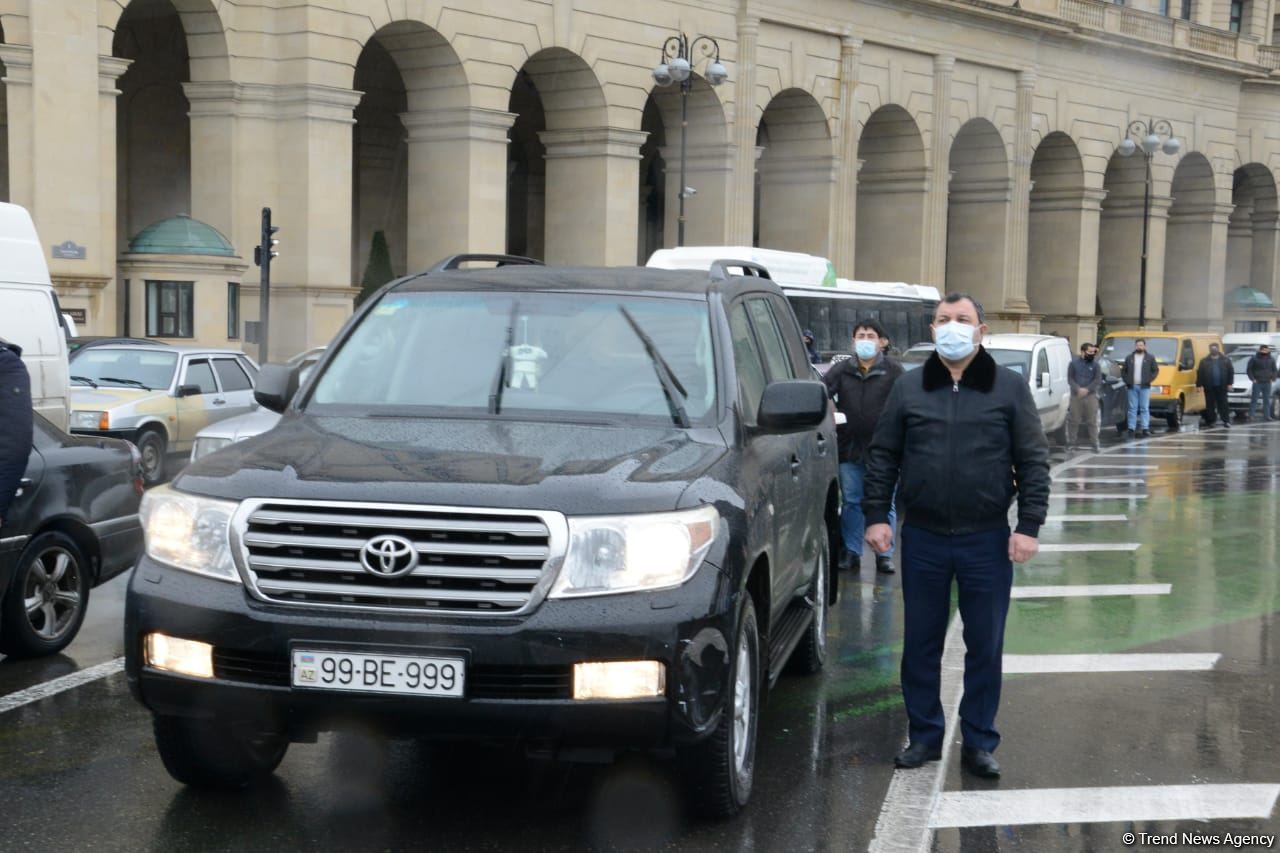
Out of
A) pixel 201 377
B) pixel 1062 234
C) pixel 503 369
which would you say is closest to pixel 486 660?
pixel 503 369

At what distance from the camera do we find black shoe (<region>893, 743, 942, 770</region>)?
6.60m

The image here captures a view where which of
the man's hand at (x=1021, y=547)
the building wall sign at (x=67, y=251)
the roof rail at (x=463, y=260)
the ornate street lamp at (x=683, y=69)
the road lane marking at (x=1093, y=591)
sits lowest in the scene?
the road lane marking at (x=1093, y=591)

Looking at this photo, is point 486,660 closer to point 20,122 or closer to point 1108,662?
point 1108,662

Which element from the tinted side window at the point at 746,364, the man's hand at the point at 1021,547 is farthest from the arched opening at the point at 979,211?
the man's hand at the point at 1021,547

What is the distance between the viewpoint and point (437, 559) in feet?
16.9

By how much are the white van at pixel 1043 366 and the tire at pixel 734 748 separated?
19.1m

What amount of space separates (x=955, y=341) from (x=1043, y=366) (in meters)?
20.2

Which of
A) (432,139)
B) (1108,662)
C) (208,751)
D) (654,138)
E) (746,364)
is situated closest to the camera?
(208,751)

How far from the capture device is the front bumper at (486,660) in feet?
16.7

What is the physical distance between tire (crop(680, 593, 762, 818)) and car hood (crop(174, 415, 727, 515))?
1.93ft

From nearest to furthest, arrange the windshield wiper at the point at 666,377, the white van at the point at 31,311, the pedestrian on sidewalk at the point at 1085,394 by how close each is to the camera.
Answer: the windshield wiper at the point at 666,377 → the white van at the point at 31,311 → the pedestrian on sidewalk at the point at 1085,394

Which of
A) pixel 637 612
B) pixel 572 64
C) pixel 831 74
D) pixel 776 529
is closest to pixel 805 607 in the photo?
pixel 776 529

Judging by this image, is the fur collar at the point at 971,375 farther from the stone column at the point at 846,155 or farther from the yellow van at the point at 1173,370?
the stone column at the point at 846,155

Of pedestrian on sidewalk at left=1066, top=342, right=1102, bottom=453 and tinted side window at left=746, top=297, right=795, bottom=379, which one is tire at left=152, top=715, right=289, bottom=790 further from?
pedestrian on sidewalk at left=1066, top=342, right=1102, bottom=453
